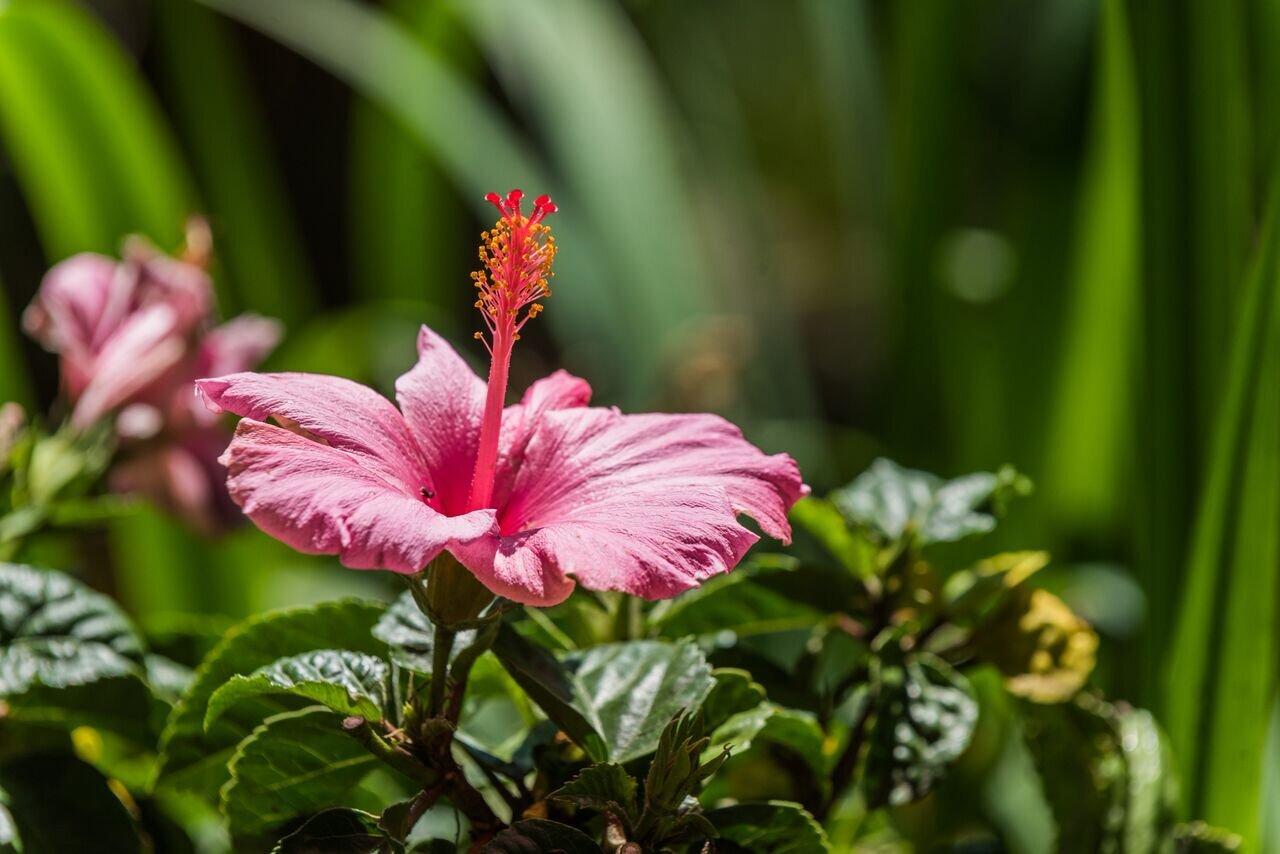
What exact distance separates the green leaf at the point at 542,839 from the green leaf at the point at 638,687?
23 mm

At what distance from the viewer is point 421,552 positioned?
208 mm

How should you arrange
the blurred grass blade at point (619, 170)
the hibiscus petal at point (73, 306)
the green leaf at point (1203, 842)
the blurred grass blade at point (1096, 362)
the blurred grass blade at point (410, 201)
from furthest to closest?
the blurred grass blade at point (410, 201) → the blurred grass blade at point (619, 170) → the blurred grass blade at point (1096, 362) → the hibiscus petal at point (73, 306) → the green leaf at point (1203, 842)

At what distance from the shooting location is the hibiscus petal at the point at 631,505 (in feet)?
0.71

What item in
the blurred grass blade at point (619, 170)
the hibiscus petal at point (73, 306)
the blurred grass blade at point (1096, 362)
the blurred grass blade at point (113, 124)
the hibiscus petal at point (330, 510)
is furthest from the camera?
the blurred grass blade at point (619, 170)

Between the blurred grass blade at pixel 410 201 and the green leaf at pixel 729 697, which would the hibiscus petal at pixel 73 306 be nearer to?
the green leaf at pixel 729 697

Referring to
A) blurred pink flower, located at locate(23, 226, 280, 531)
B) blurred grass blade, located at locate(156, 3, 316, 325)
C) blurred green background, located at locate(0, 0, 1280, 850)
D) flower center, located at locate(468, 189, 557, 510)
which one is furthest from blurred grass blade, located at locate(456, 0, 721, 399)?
flower center, located at locate(468, 189, 557, 510)

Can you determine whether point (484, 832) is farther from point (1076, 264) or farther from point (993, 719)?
point (1076, 264)

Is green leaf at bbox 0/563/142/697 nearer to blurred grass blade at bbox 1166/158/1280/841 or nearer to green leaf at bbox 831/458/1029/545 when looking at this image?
green leaf at bbox 831/458/1029/545

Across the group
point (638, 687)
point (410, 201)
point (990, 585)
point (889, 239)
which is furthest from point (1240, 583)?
point (410, 201)

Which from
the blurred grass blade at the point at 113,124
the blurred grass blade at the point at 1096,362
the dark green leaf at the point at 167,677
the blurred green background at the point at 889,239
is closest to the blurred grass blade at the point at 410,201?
the blurred green background at the point at 889,239

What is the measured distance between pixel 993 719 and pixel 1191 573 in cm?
21

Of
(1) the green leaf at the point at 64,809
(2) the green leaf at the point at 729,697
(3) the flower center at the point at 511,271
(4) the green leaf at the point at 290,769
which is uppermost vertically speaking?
(3) the flower center at the point at 511,271

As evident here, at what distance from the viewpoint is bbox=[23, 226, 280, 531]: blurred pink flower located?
407 millimetres

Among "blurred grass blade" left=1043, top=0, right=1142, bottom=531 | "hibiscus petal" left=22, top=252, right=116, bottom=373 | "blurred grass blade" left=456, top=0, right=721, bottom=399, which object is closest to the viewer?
"hibiscus petal" left=22, top=252, right=116, bottom=373
